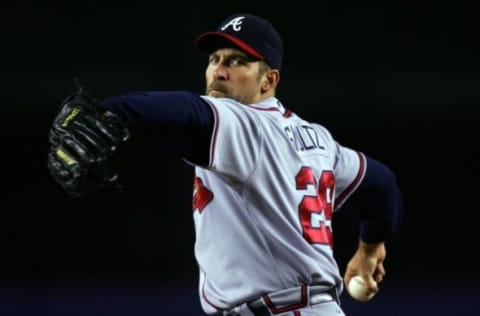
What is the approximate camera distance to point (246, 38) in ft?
9.08

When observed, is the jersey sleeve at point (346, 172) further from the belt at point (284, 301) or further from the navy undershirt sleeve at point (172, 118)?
the navy undershirt sleeve at point (172, 118)

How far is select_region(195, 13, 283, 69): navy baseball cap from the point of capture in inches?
108

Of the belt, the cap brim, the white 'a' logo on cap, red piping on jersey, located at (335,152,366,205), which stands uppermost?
the white 'a' logo on cap

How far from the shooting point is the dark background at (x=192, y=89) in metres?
5.98

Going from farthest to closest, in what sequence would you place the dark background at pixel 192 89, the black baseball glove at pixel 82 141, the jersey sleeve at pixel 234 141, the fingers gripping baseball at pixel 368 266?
the dark background at pixel 192 89 → the fingers gripping baseball at pixel 368 266 → the jersey sleeve at pixel 234 141 → the black baseball glove at pixel 82 141

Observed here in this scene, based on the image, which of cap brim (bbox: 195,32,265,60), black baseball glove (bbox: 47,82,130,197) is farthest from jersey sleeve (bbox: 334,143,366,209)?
black baseball glove (bbox: 47,82,130,197)

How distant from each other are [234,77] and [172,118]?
0.71 metres

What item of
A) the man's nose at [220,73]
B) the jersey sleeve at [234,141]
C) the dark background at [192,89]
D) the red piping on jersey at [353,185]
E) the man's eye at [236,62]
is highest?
the man's eye at [236,62]

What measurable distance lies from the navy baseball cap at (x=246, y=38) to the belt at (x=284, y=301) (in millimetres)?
739

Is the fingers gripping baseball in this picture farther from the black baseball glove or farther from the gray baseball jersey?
the black baseball glove

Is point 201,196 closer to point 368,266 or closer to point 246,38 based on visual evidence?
point 246,38

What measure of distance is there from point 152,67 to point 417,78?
72.4 inches

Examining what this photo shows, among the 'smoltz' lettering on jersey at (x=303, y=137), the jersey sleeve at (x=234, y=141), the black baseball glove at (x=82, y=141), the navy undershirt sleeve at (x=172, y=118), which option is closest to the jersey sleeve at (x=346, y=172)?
the 'smoltz' lettering on jersey at (x=303, y=137)

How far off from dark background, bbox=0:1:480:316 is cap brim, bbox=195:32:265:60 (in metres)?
2.92
